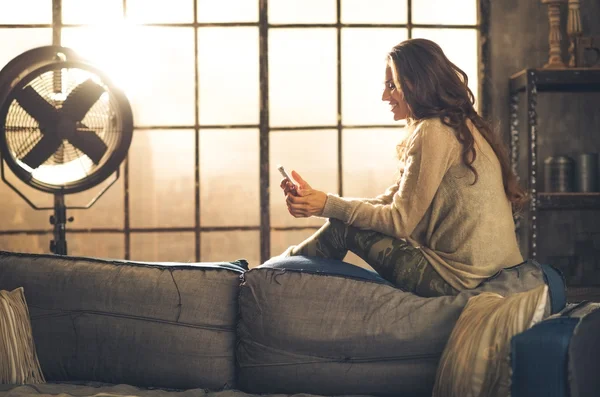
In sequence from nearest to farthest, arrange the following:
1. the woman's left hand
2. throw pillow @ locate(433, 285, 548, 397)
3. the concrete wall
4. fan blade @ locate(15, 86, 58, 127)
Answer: throw pillow @ locate(433, 285, 548, 397), the woman's left hand, fan blade @ locate(15, 86, 58, 127), the concrete wall

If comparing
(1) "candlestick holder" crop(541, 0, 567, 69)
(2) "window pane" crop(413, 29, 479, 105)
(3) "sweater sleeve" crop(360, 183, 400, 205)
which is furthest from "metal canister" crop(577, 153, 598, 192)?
(3) "sweater sleeve" crop(360, 183, 400, 205)

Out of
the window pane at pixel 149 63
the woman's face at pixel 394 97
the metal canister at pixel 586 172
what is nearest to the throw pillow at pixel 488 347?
the woman's face at pixel 394 97

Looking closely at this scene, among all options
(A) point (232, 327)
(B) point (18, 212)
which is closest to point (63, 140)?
(B) point (18, 212)

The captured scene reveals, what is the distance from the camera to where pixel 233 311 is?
6.47ft

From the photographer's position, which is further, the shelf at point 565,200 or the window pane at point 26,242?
the window pane at point 26,242

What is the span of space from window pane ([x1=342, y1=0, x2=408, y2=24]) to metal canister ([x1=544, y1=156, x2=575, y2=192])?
1.16 meters

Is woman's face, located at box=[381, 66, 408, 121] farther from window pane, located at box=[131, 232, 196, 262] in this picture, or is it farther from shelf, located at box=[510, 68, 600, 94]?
window pane, located at box=[131, 232, 196, 262]

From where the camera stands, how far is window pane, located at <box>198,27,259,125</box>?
4.39m

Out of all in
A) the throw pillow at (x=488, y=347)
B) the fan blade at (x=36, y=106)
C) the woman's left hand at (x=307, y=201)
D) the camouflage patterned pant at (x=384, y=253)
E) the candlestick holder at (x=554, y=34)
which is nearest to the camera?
the throw pillow at (x=488, y=347)

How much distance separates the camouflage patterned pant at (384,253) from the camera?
212cm

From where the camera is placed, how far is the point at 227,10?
14.4 feet

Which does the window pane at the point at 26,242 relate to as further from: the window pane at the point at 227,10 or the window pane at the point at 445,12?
the window pane at the point at 445,12

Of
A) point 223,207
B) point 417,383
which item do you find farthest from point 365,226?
point 223,207

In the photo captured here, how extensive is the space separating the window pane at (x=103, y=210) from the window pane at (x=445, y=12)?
188 centimetres
